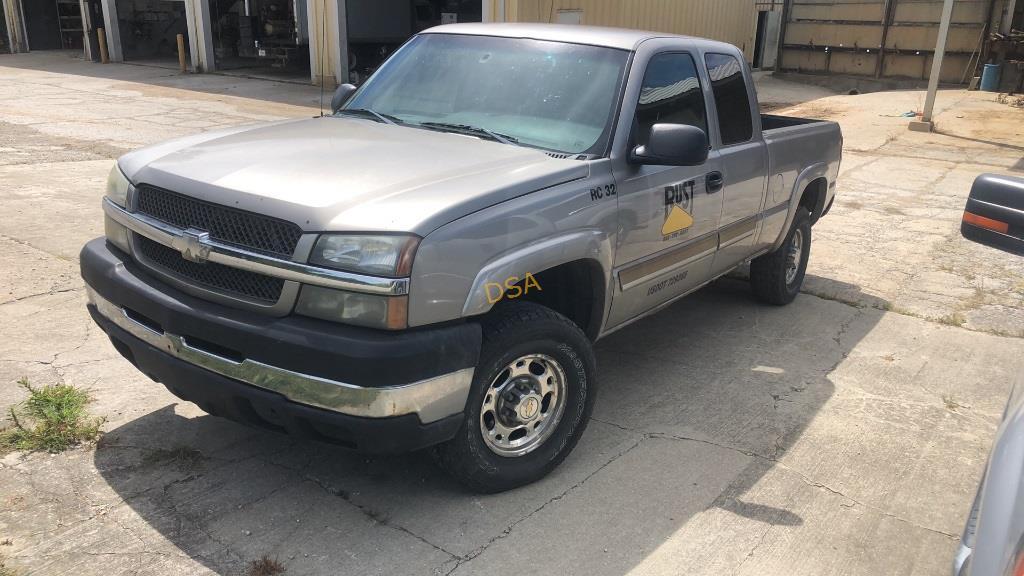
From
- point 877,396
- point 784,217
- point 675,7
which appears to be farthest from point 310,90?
point 877,396

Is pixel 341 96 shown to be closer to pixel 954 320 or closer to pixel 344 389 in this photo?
pixel 344 389

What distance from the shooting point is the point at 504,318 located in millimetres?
3289

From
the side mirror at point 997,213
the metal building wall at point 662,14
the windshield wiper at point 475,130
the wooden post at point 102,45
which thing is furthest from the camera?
the wooden post at point 102,45

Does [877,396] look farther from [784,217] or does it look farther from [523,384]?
[523,384]

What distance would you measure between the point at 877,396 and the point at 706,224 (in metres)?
1.43

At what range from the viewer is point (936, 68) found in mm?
14984

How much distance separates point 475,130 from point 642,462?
5.80ft

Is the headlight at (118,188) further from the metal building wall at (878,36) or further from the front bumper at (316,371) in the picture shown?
the metal building wall at (878,36)

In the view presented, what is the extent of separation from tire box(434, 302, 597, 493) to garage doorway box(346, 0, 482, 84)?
18951 millimetres

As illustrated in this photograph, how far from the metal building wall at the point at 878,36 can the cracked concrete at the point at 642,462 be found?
63.5ft

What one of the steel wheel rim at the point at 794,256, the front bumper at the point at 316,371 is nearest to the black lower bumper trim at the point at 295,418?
the front bumper at the point at 316,371

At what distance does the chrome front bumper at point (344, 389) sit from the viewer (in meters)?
2.84

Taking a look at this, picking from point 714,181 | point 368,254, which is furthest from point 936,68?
point 368,254

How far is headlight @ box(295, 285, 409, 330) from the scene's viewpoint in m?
2.85
